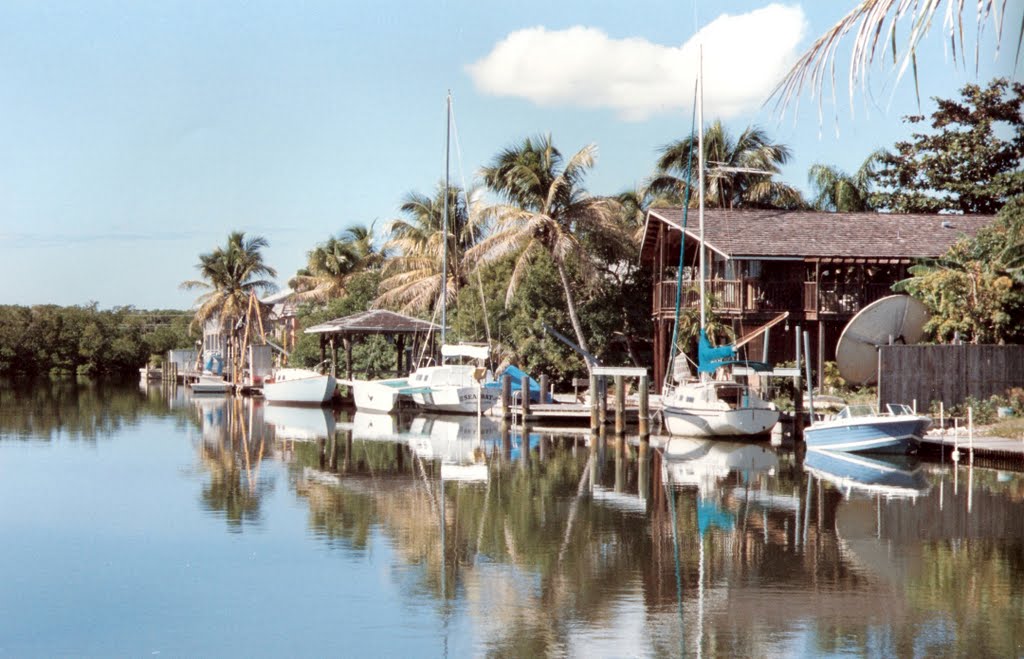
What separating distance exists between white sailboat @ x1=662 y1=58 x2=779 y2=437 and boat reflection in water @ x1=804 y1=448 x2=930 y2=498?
3384 millimetres

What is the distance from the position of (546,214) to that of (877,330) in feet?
49.3

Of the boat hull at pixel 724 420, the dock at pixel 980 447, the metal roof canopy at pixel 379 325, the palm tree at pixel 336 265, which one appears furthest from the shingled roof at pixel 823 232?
the palm tree at pixel 336 265

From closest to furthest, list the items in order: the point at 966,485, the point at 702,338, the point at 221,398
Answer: the point at 966,485 → the point at 702,338 → the point at 221,398

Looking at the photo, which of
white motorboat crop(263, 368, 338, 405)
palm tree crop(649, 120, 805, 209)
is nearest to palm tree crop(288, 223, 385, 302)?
white motorboat crop(263, 368, 338, 405)

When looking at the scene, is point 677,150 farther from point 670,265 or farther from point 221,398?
point 221,398

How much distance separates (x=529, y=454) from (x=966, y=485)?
11.1 meters

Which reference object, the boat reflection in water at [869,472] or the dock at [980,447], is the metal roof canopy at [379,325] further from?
the dock at [980,447]

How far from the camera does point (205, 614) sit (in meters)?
13.8

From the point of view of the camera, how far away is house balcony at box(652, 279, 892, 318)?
37.8m

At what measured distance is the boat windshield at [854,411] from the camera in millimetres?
28609

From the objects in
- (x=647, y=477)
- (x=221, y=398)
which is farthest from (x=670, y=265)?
(x=221, y=398)

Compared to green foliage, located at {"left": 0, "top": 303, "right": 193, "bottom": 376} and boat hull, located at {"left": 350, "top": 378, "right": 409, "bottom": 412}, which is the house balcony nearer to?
boat hull, located at {"left": 350, "top": 378, "right": 409, "bottom": 412}

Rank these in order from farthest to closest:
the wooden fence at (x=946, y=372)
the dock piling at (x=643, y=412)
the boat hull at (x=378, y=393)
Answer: the boat hull at (x=378, y=393), the dock piling at (x=643, y=412), the wooden fence at (x=946, y=372)

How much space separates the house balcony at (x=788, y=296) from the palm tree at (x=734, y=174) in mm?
10985
